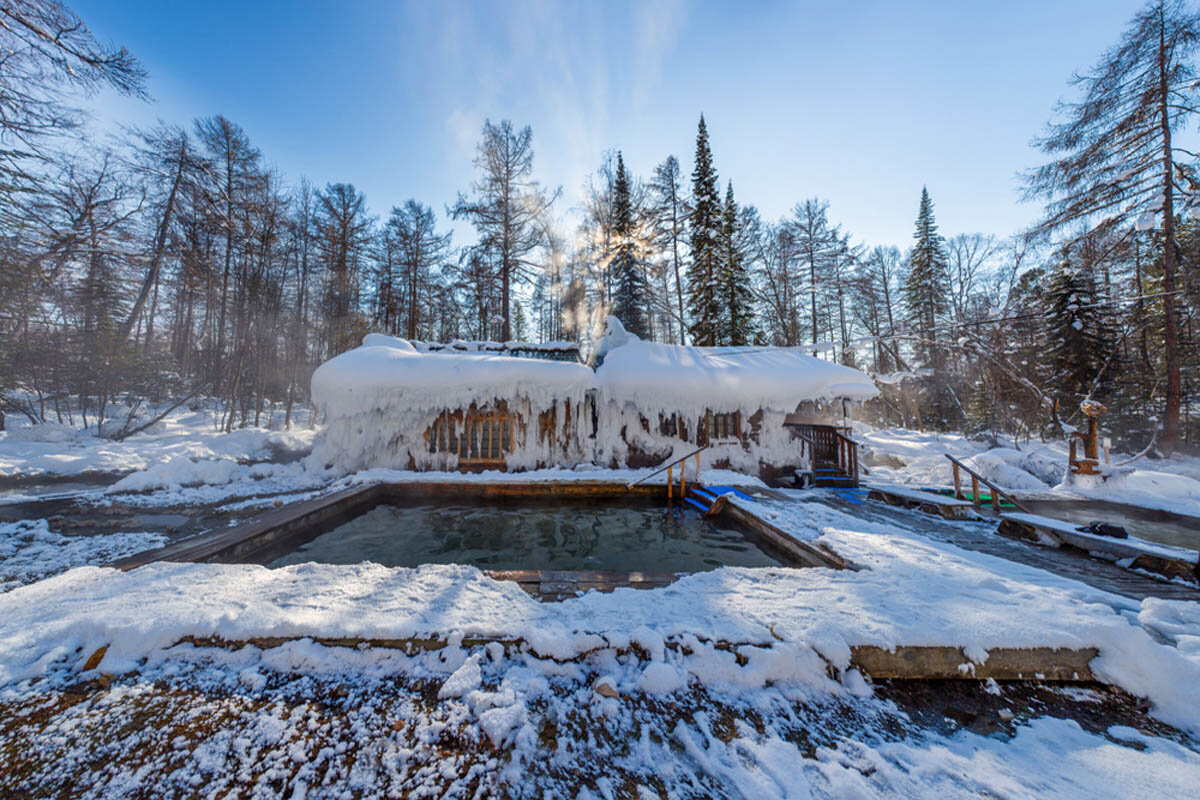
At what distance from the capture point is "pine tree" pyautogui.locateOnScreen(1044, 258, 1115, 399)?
450 inches

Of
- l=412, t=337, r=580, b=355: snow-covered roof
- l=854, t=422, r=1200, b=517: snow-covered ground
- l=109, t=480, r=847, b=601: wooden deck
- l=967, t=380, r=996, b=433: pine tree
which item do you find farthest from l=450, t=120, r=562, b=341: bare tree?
l=967, t=380, r=996, b=433: pine tree

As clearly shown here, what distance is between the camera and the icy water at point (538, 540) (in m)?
3.94

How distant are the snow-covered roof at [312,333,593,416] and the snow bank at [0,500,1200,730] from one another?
527 cm

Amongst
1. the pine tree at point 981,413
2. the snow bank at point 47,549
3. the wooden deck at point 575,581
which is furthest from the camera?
the pine tree at point 981,413

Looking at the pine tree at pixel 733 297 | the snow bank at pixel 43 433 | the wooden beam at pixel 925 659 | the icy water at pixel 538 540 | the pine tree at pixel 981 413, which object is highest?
the pine tree at pixel 733 297

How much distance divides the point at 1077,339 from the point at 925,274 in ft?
28.2

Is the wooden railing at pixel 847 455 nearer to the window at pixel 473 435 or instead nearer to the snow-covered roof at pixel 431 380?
the snow-covered roof at pixel 431 380

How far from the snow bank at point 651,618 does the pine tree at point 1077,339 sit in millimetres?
14252

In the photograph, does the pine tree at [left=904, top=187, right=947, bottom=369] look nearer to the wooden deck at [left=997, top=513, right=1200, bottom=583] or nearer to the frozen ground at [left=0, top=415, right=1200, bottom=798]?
the wooden deck at [left=997, top=513, right=1200, bottom=583]

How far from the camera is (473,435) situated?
8.42 m

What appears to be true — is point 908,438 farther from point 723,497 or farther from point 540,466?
point 540,466

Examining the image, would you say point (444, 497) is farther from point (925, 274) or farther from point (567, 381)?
Answer: point (925, 274)

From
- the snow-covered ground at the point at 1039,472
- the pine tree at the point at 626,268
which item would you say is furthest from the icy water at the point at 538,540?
the pine tree at the point at 626,268

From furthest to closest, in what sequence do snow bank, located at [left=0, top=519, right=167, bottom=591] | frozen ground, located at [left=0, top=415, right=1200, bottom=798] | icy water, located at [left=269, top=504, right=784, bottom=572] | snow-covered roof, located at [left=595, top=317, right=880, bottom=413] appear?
1. snow-covered roof, located at [left=595, top=317, right=880, bottom=413]
2. icy water, located at [left=269, top=504, right=784, bottom=572]
3. snow bank, located at [left=0, top=519, right=167, bottom=591]
4. frozen ground, located at [left=0, top=415, right=1200, bottom=798]
